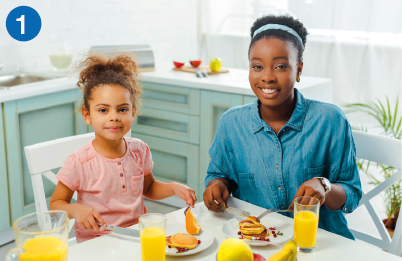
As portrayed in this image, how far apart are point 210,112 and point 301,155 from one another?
1214 mm

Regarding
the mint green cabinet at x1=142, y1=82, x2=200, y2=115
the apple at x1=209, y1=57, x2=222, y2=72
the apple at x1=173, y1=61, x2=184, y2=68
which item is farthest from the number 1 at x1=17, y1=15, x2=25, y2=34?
the apple at x1=209, y1=57, x2=222, y2=72

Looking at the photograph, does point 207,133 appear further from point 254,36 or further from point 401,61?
point 401,61

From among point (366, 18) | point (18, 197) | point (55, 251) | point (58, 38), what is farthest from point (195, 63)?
point (55, 251)

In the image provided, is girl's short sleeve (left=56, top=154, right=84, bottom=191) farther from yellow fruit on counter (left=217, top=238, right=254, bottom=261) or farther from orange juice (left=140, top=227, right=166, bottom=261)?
yellow fruit on counter (left=217, top=238, right=254, bottom=261)

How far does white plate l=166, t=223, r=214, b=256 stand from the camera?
911 mm

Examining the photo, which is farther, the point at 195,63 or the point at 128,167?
the point at 195,63

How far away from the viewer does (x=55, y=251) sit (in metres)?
0.75

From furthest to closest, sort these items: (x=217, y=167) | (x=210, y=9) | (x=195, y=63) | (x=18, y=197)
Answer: (x=210, y=9) → (x=195, y=63) → (x=18, y=197) → (x=217, y=167)

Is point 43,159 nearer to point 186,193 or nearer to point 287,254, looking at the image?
point 186,193

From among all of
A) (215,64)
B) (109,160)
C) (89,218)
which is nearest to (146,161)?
(109,160)

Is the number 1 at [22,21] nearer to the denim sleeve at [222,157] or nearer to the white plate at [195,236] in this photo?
the denim sleeve at [222,157]

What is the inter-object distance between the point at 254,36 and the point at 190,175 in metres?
1.46

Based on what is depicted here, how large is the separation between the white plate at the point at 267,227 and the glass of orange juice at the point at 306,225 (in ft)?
0.16

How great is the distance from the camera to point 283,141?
127 cm
